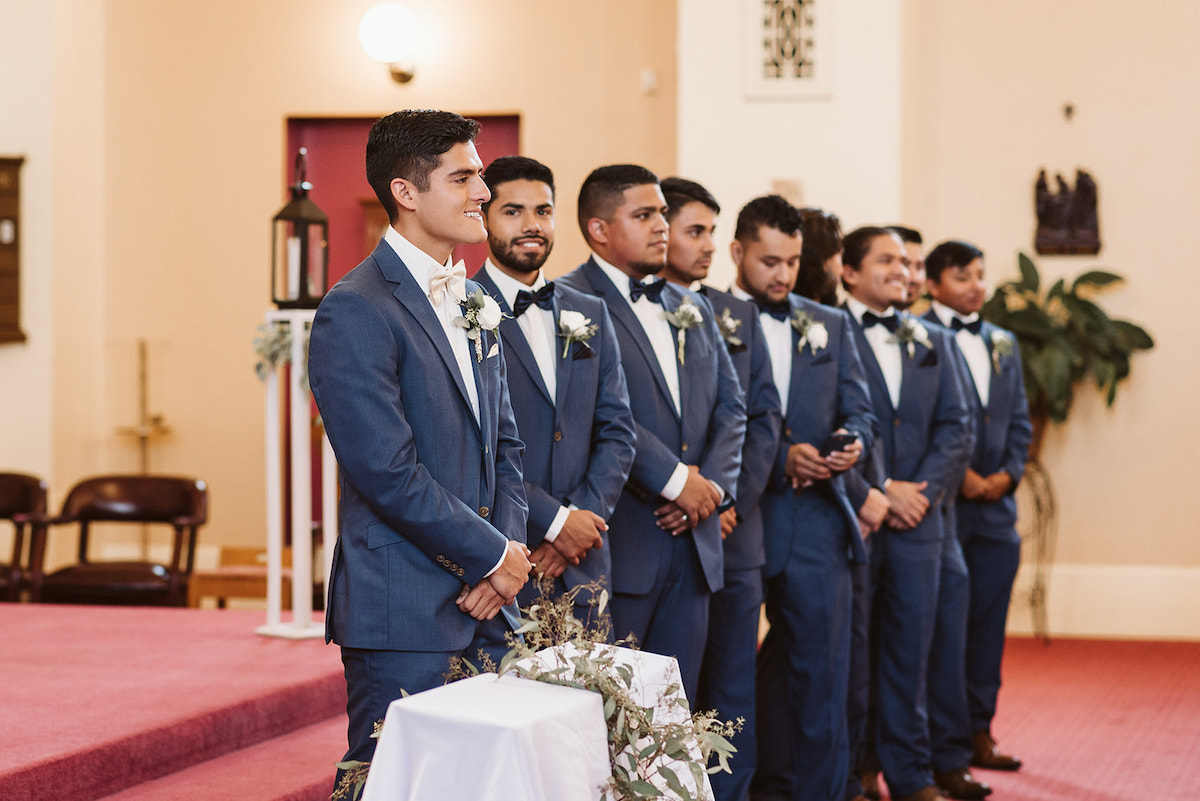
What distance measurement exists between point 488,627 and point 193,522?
4115 millimetres

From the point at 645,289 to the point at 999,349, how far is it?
2172mm

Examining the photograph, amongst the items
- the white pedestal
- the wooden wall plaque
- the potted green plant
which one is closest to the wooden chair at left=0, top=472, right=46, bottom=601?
the wooden wall plaque

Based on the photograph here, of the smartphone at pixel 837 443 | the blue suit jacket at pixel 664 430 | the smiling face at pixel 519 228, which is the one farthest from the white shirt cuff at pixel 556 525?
the smartphone at pixel 837 443

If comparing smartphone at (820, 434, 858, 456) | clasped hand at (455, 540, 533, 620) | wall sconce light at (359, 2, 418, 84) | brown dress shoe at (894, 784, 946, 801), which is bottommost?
brown dress shoe at (894, 784, 946, 801)

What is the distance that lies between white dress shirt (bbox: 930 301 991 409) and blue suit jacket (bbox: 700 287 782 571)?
1.44m

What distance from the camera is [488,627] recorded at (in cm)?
246

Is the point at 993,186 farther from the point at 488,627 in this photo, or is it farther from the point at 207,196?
the point at 488,627

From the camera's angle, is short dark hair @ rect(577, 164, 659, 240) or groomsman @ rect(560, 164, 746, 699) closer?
groomsman @ rect(560, 164, 746, 699)

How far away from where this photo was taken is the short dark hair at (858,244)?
4430mm

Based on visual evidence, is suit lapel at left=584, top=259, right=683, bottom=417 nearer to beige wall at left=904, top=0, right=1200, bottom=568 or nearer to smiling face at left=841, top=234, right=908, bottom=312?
smiling face at left=841, top=234, right=908, bottom=312

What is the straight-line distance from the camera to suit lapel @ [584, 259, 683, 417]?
3.37 m

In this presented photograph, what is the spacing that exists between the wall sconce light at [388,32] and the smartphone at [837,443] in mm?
4663

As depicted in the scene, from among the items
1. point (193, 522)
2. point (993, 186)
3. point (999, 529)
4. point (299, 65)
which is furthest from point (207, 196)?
point (999, 529)

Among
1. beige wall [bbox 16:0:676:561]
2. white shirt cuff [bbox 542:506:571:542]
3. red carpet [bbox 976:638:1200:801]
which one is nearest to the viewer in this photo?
white shirt cuff [bbox 542:506:571:542]
